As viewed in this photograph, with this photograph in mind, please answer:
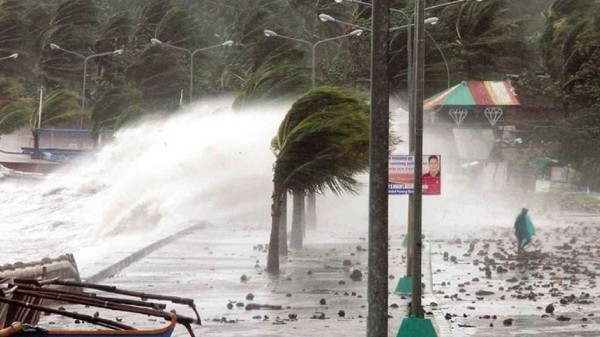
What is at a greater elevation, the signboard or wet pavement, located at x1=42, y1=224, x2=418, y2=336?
the signboard

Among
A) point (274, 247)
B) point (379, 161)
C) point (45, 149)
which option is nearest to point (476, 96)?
point (45, 149)

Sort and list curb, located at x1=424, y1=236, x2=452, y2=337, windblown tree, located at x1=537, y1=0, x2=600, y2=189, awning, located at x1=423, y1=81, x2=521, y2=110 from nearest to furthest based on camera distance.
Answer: curb, located at x1=424, y1=236, x2=452, y2=337, windblown tree, located at x1=537, y1=0, x2=600, y2=189, awning, located at x1=423, y1=81, x2=521, y2=110

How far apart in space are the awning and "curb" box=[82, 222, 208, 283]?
45334 millimetres

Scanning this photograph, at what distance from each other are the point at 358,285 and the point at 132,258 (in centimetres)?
779

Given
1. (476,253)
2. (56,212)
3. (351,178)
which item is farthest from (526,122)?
(351,178)

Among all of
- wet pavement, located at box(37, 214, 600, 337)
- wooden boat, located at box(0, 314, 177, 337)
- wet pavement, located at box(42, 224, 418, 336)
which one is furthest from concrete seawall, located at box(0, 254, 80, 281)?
wooden boat, located at box(0, 314, 177, 337)

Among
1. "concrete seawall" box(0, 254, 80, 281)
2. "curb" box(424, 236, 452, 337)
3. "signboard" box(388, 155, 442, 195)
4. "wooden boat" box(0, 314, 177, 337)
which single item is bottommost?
"curb" box(424, 236, 452, 337)

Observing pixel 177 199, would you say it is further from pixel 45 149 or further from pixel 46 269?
pixel 45 149

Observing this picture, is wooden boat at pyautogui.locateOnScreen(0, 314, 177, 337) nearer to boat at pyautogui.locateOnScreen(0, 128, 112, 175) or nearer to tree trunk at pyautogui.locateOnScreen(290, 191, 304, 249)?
tree trunk at pyautogui.locateOnScreen(290, 191, 304, 249)

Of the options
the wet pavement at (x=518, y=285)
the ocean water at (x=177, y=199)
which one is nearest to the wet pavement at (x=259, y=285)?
the wet pavement at (x=518, y=285)

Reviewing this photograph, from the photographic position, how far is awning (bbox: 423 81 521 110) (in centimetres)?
9606

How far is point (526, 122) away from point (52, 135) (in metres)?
38.4

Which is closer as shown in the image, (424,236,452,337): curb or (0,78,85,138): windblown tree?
(424,236,452,337): curb

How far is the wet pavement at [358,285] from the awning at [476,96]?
46.1 m
